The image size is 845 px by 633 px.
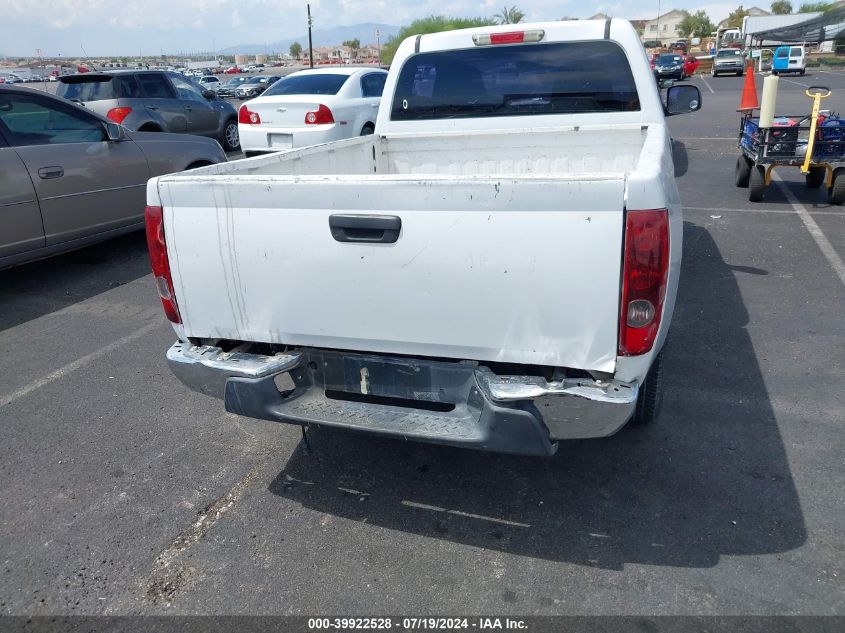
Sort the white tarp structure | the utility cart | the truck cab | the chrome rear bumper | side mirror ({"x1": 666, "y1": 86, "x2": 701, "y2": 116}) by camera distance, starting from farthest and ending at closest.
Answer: the white tarp structure < the truck cab < the utility cart < side mirror ({"x1": 666, "y1": 86, "x2": 701, "y2": 116}) < the chrome rear bumper

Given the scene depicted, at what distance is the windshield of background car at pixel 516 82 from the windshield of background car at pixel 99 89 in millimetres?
8644

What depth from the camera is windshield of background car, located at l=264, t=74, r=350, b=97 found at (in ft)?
38.2

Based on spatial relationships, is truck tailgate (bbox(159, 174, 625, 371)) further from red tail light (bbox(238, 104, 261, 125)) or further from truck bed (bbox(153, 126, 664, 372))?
red tail light (bbox(238, 104, 261, 125))

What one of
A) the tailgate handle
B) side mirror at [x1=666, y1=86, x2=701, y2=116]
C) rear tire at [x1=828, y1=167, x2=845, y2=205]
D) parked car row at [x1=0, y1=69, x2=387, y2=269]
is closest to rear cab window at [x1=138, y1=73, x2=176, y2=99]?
parked car row at [x1=0, y1=69, x2=387, y2=269]

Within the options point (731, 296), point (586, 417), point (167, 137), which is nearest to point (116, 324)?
point (167, 137)

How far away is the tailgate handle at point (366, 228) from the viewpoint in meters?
2.59

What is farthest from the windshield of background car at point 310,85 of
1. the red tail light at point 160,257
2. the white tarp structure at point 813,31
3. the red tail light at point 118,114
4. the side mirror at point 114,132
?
the white tarp structure at point 813,31

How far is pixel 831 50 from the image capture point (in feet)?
229

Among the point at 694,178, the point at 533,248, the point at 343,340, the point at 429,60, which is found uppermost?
the point at 429,60

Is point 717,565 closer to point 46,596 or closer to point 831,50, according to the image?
point 46,596

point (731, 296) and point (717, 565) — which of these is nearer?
point (717, 565)

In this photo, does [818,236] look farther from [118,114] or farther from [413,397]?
[118,114]

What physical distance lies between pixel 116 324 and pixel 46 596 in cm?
321

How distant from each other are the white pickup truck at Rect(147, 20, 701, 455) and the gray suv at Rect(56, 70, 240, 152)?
965cm
